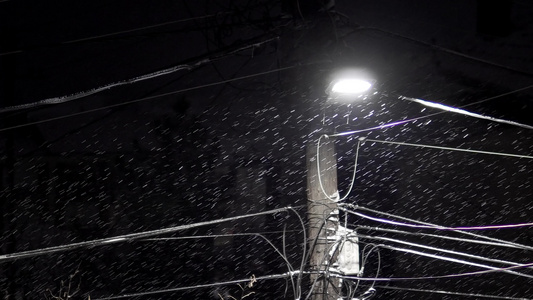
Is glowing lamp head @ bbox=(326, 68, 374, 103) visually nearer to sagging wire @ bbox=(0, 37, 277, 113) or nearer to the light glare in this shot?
the light glare

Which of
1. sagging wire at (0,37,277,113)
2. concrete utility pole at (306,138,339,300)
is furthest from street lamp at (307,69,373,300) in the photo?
sagging wire at (0,37,277,113)

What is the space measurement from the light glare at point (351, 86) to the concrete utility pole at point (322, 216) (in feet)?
1.67

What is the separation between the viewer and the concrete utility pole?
4.71m

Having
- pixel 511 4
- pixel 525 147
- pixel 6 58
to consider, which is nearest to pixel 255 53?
pixel 511 4

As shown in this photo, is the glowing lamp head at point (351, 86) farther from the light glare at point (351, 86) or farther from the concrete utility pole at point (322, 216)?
the concrete utility pole at point (322, 216)

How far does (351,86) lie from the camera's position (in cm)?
463

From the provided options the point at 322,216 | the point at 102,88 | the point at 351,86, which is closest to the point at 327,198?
the point at 322,216

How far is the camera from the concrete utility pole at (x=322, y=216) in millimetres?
4715

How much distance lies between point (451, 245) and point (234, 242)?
481 cm

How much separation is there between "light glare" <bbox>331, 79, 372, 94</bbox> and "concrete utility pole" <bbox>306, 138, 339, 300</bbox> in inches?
20.0

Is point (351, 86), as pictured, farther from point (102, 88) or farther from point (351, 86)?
point (102, 88)

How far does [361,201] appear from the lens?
11.8m

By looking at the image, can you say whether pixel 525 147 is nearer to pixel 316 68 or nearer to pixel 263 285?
pixel 263 285

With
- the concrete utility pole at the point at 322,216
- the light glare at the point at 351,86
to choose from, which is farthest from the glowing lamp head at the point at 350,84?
the concrete utility pole at the point at 322,216
